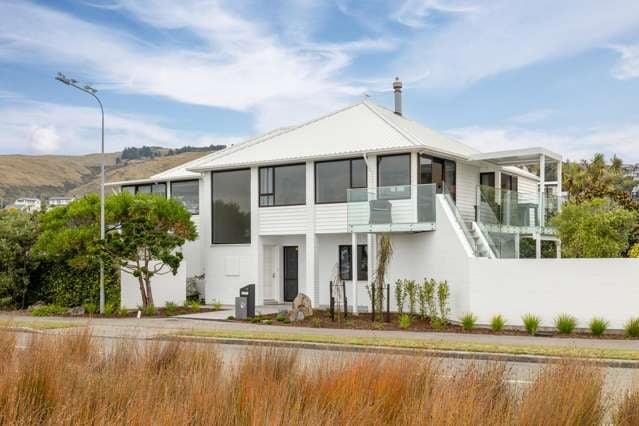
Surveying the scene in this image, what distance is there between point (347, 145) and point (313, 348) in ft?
39.1

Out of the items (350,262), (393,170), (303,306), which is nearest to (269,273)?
(350,262)

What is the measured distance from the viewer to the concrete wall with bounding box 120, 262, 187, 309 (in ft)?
83.4

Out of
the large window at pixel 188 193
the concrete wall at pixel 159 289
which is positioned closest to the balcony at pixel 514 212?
the concrete wall at pixel 159 289

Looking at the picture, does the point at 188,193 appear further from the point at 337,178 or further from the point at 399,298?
the point at 399,298

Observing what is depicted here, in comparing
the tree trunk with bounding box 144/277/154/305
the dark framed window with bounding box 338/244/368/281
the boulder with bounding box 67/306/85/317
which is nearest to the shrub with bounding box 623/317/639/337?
the dark framed window with bounding box 338/244/368/281

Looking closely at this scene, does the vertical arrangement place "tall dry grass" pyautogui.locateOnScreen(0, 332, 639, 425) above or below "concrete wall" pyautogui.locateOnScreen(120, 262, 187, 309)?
above

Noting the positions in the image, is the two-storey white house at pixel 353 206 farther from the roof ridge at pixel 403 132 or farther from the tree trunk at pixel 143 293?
the tree trunk at pixel 143 293

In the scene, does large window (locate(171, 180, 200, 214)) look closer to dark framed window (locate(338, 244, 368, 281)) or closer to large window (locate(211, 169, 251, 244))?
large window (locate(211, 169, 251, 244))

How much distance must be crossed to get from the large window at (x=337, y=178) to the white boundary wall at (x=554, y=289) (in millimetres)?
6932

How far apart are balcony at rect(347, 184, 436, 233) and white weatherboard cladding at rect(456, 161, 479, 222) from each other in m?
3.70

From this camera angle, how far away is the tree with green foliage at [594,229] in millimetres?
18969

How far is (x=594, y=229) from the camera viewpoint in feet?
62.6

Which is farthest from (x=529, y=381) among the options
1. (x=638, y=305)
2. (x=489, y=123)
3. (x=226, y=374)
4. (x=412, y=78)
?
(x=489, y=123)

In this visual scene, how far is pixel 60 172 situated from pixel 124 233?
14587 cm
